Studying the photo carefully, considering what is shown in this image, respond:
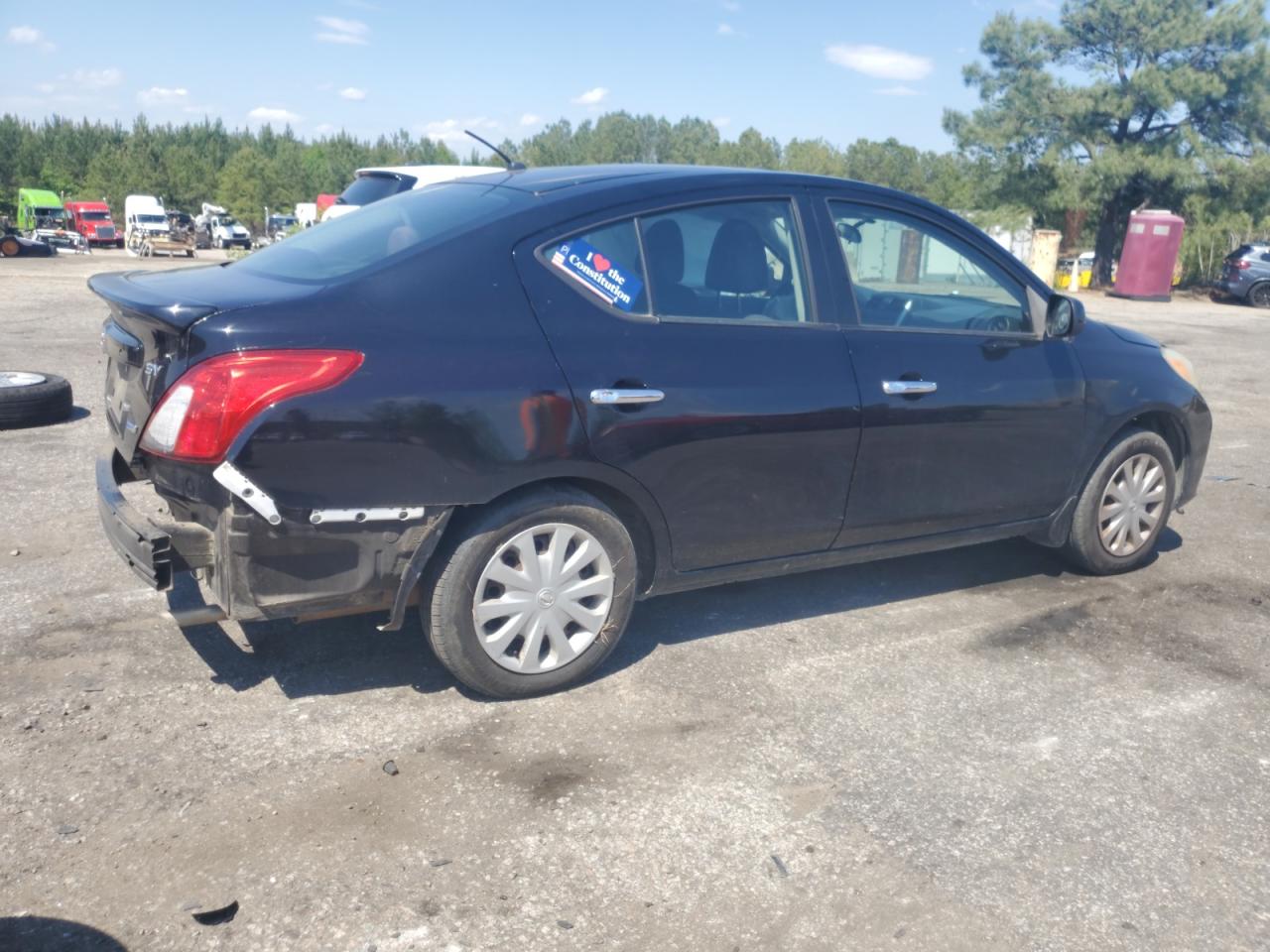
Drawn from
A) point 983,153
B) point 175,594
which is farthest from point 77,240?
point 175,594

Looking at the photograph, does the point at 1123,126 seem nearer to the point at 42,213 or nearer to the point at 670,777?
the point at 670,777

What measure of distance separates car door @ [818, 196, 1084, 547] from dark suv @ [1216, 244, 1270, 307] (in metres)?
25.1

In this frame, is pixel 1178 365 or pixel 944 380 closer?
pixel 944 380

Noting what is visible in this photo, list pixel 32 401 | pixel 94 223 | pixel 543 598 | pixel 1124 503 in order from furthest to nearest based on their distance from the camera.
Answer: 1. pixel 94 223
2. pixel 32 401
3. pixel 1124 503
4. pixel 543 598

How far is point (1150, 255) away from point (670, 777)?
89.5ft

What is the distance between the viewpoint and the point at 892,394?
4270 millimetres

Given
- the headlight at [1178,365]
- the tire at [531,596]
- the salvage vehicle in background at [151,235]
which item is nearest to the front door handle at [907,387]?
the tire at [531,596]

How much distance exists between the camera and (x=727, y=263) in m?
4.11

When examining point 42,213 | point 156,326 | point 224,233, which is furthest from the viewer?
point 42,213

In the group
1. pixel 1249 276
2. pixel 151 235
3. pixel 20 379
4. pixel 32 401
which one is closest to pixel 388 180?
pixel 20 379

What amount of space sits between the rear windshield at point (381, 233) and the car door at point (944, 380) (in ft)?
4.38

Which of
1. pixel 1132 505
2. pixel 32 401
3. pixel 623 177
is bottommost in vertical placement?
pixel 32 401

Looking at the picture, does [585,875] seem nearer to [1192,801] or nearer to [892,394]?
[1192,801]

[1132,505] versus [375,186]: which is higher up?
[375,186]
